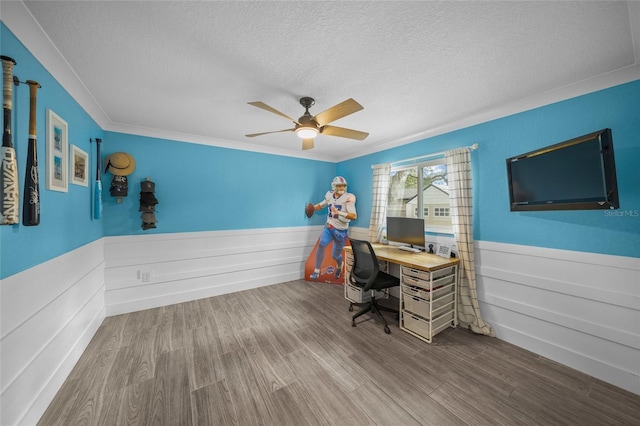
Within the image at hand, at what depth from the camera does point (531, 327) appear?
2119mm

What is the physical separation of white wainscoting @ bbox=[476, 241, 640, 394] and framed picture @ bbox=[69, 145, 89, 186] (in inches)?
154

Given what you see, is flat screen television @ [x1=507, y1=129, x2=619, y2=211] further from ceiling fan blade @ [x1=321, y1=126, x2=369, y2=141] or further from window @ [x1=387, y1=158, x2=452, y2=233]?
ceiling fan blade @ [x1=321, y1=126, x2=369, y2=141]

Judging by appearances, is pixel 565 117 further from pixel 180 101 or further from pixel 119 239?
pixel 119 239

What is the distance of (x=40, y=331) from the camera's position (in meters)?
1.42

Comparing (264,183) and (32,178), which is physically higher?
(264,183)

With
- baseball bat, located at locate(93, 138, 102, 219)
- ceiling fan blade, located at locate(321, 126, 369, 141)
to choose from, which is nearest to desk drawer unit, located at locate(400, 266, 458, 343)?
ceiling fan blade, located at locate(321, 126, 369, 141)

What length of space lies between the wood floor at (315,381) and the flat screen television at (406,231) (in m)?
1.05

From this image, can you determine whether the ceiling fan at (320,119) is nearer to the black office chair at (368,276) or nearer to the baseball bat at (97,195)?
the black office chair at (368,276)

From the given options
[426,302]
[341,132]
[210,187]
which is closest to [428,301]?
[426,302]

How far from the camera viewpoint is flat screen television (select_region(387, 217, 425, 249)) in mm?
2812

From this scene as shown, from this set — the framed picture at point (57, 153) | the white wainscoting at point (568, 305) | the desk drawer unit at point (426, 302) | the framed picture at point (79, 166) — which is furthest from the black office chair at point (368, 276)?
the framed picture at point (79, 166)

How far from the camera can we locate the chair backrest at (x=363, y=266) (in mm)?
2461

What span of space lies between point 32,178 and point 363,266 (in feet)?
8.92

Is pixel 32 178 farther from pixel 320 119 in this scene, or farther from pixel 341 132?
pixel 341 132
